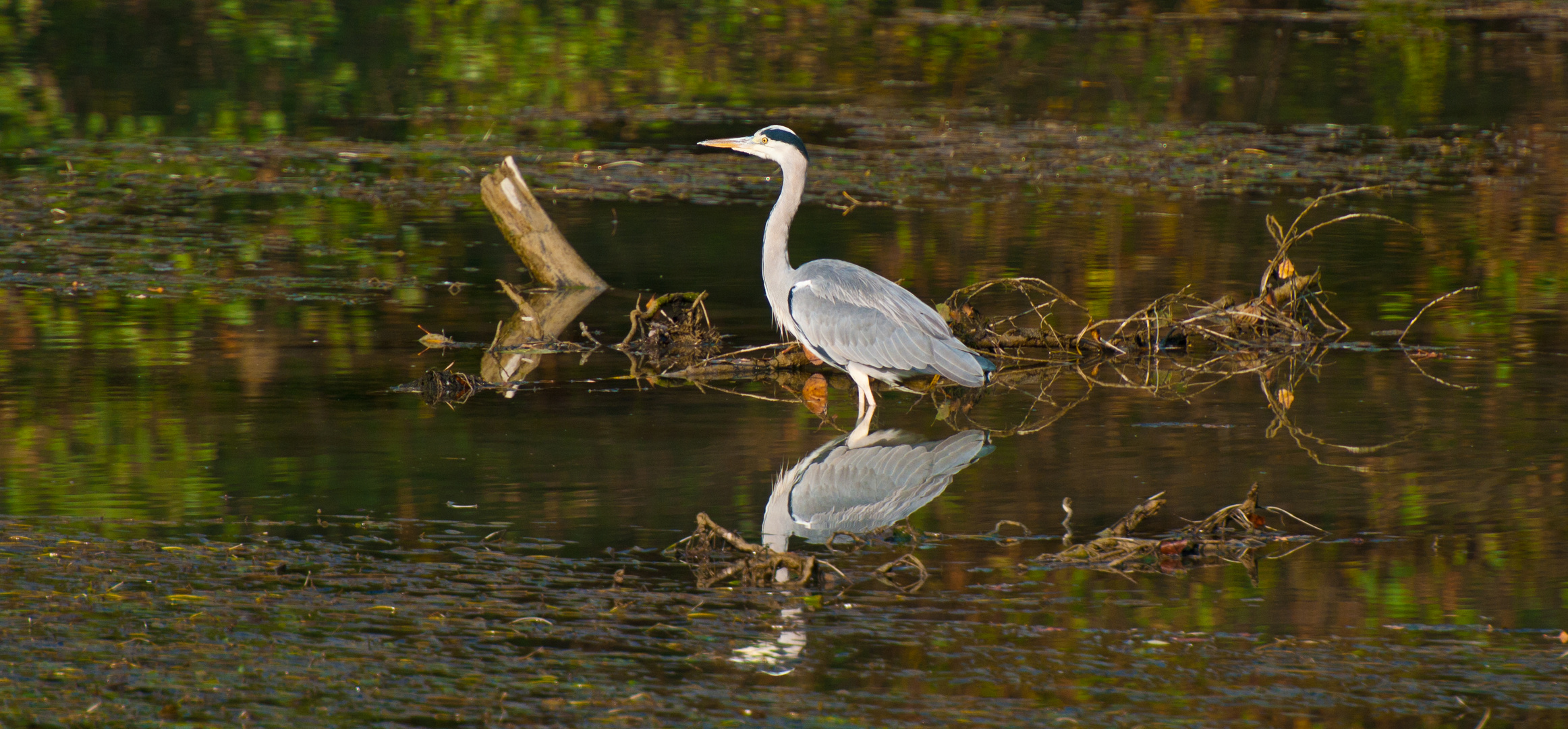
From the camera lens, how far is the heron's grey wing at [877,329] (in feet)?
28.5

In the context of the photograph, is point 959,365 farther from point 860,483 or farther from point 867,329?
point 860,483

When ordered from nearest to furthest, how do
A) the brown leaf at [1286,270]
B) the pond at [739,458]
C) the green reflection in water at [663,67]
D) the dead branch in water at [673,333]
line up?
the pond at [739,458] < the dead branch in water at [673,333] < the brown leaf at [1286,270] < the green reflection in water at [663,67]

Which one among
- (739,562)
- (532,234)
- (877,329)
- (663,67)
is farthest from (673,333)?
(663,67)

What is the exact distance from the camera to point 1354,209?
579 inches

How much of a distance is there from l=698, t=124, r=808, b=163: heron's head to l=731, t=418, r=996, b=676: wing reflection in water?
1641 millimetres

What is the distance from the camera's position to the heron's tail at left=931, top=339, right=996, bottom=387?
8.62 m

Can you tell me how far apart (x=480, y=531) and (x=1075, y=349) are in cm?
473

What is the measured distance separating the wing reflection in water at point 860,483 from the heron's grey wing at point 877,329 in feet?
1.03

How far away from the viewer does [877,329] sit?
8.73 meters

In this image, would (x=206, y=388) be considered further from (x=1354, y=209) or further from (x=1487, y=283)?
(x=1354, y=209)

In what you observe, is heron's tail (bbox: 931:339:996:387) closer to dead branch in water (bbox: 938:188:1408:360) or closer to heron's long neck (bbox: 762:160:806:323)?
heron's long neck (bbox: 762:160:806:323)

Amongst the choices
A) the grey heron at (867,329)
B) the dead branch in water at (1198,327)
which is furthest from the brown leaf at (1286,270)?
the grey heron at (867,329)

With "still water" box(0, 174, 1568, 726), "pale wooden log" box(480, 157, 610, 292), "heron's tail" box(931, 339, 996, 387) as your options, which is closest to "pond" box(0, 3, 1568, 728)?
"still water" box(0, 174, 1568, 726)

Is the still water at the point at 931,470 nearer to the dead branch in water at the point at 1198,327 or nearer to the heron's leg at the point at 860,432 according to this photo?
the heron's leg at the point at 860,432
